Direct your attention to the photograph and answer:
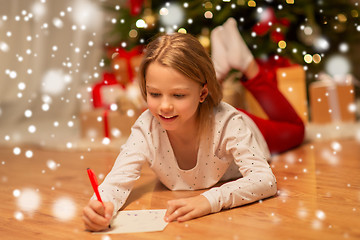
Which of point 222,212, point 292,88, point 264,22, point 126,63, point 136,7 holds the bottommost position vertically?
point 222,212

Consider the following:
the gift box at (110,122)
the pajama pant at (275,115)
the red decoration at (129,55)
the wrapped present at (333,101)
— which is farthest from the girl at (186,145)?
the red decoration at (129,55)

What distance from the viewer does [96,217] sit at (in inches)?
42.3

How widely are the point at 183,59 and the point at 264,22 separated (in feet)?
3.98

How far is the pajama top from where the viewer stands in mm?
1208

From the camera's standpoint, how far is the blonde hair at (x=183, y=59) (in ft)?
3.91

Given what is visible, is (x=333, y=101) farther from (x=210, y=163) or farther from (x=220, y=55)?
(x=210, y=163)

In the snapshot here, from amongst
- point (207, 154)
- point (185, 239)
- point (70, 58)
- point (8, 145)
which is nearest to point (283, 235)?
point (185, 239)

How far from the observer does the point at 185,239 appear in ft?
3.32

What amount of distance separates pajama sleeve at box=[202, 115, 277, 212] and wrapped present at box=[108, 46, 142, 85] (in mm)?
1211

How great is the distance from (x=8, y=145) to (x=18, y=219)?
1.21 metres

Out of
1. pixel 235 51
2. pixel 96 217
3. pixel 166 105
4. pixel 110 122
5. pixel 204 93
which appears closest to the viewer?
pixel 96 217

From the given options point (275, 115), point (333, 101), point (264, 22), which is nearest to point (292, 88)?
point (333, 101)

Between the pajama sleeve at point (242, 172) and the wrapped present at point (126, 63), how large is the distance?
121cm
